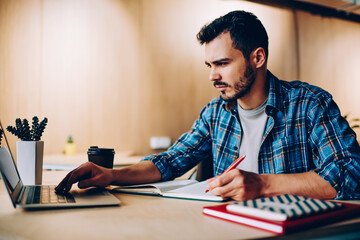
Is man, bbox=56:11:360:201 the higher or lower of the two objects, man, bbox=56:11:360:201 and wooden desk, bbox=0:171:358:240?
the higher

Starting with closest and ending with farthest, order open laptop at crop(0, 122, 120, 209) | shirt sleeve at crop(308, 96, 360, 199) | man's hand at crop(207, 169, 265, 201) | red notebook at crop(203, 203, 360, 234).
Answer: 1. red notebook at crop(203, 203, 360, 234)
2. open laptop at crop(0, 122, 120, 209)
3. man's hand at crop(207, 169, 265, 201)
4. shirt sleeve at crop(308, 96, 360, 199)

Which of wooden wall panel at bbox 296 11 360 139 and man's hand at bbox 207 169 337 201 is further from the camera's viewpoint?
wooden wall panel at bbox 296 11 360 139

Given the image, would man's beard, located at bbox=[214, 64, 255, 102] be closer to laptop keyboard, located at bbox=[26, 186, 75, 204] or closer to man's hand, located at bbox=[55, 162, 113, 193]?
man's hand, located at bbox=[55, 162, 113, 193]

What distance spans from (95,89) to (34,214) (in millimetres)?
2109

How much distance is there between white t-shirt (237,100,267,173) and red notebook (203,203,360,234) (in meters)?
0.71

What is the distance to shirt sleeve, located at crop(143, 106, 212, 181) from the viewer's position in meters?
1.37

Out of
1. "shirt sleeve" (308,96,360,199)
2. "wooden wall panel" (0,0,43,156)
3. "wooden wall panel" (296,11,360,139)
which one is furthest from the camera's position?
"wooden wall panel" (296,11,360,139)

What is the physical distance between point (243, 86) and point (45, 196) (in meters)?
0.97

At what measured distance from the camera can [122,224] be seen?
2.27ft

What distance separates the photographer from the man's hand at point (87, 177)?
3.39 ft

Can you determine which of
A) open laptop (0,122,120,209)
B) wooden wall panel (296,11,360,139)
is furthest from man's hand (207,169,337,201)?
wooden wall panel (296,11,360,139)

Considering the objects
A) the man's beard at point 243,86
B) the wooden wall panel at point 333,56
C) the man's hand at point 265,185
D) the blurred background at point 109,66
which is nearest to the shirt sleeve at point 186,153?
the man's beard at point 243,86

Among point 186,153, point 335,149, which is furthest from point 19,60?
point 335,149

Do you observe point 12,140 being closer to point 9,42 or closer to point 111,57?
point 9,42
